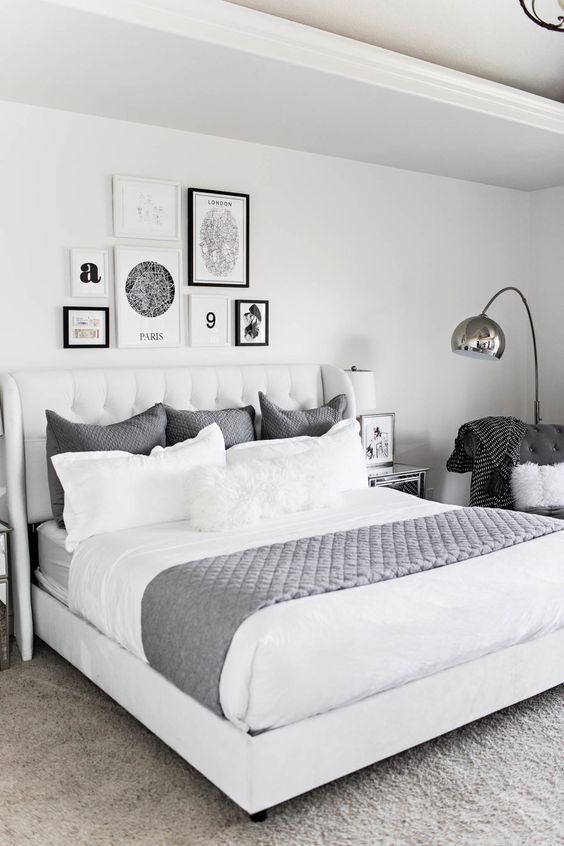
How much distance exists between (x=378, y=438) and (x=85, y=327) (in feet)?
6.19

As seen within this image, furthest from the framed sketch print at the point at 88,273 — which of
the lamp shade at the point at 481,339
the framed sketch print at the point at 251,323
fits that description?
the lamp shade at the point at 481,339

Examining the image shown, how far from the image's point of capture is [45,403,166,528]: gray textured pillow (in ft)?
11.2

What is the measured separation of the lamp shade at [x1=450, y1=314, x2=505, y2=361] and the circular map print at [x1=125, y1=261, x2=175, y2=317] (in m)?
1.68

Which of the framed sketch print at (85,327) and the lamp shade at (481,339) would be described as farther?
the lamp shade at (481,339)

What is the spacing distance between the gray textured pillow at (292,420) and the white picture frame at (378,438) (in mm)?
506

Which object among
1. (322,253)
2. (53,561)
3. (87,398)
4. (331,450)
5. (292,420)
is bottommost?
(53,561)

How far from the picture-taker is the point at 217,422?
393cm

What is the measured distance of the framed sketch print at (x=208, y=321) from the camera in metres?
4.21

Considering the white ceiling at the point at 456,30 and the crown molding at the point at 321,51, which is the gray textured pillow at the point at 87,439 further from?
the white ceiling at the point at 456,30

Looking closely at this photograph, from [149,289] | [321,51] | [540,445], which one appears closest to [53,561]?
[149,289]

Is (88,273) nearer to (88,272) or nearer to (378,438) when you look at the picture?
(88,272)

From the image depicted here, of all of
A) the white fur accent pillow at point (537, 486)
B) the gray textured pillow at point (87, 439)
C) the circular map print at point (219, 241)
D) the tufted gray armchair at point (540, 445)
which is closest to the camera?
the gray textured pillow at point (87, 439)

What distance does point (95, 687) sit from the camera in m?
3.21

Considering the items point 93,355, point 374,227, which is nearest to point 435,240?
point 374,227
